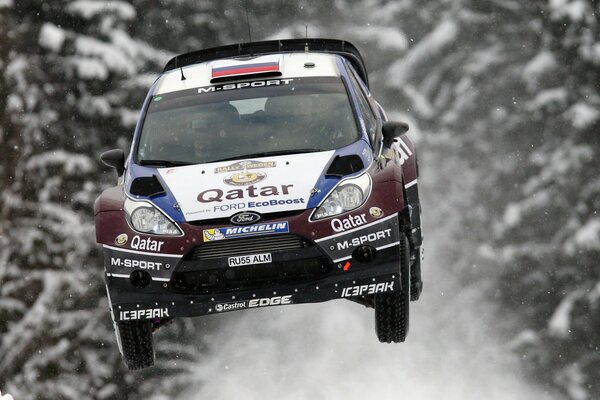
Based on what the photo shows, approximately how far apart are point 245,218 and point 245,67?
2015 mm

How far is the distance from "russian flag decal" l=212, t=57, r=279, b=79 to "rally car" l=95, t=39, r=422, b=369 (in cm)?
42

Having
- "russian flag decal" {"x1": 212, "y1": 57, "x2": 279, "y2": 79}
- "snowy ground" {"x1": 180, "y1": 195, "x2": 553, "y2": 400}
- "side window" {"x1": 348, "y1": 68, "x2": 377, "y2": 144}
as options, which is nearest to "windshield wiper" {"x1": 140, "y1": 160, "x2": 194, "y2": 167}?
"russian flag decal" {"x1": 212, "y1": 57, "x2": 279, "y2": 79}

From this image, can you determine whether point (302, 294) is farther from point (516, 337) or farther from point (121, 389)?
point (516, 337)

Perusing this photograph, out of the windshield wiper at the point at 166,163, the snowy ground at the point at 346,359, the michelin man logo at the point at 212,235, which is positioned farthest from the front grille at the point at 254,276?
the snowy ground at the point at 346,359

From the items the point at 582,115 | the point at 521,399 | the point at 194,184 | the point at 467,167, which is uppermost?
the point at 194,184

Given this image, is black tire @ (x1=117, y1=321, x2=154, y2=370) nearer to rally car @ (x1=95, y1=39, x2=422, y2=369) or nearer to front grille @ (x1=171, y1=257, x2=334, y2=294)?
rally car @ (x1=95, y1=39, x2=422, y2=369)

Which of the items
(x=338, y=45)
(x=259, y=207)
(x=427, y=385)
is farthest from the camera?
(x=427, y=385)

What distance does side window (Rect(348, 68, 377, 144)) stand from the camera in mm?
10458

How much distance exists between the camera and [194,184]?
9.62 m

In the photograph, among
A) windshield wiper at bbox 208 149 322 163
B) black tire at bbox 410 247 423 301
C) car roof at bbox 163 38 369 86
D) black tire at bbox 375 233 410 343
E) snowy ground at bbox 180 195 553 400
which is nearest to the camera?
black tire at bbox 375 233 410 343

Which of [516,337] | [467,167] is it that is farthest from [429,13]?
[516,337]

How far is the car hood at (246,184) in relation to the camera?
935cm

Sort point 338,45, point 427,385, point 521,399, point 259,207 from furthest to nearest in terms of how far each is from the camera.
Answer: point 521,399 → point 427,385 → point 338,45 → point 259,207

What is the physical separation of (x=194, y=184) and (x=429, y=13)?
1036 inches
